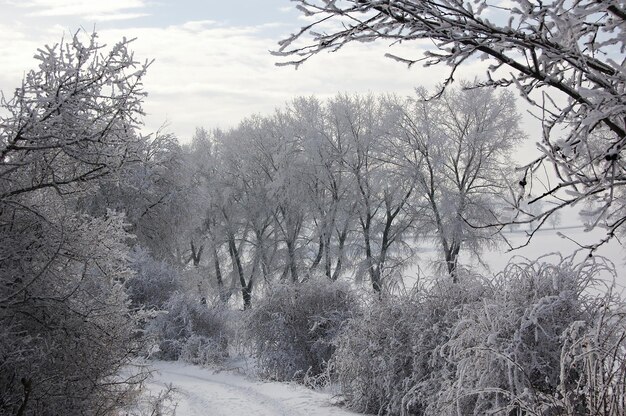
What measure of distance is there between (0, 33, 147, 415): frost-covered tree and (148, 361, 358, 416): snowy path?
314 centimetres

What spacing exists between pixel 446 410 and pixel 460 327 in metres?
1.26

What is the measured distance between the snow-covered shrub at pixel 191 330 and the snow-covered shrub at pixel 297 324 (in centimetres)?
197

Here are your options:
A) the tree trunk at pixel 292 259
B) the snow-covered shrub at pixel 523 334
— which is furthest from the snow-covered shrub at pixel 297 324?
the tree trunk at pixel 292 259

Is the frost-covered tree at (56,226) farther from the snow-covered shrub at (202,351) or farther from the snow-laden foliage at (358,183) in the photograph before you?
the snow-laden foliage at (358,183)

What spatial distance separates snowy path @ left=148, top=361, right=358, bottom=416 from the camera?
1050 cm

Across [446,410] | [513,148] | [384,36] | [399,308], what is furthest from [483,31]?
[513,148]

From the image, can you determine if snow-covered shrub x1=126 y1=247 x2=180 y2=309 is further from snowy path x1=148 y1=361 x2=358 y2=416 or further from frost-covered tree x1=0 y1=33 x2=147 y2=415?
frost-covered tree x1=0 y1=33 x2=147 y2=415

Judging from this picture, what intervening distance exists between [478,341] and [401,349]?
2226 millimetres

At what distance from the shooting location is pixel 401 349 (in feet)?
33.9

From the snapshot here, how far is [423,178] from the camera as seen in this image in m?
30.4

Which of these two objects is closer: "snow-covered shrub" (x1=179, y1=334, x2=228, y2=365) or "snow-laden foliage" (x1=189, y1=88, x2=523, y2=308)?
"snow-covered shrub" (x1=179, y1=334, x2=228, y2=365)

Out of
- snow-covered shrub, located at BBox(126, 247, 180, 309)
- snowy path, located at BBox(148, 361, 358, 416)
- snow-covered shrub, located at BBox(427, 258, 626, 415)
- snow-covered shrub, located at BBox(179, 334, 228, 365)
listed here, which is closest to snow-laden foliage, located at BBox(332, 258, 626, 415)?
snow-covered shrub, located at BBox(427, 258, 626, 415)

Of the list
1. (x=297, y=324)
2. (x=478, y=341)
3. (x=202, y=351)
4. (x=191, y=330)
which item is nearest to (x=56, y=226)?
(x=478, y=341)

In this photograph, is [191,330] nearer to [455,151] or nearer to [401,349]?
[401,349]
